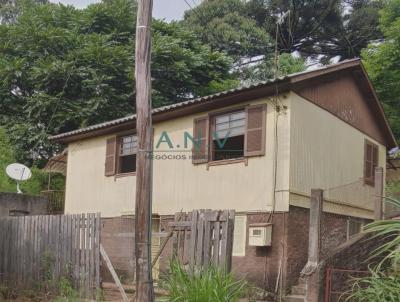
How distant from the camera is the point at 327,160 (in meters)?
14.5

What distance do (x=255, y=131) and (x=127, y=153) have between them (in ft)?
15.0

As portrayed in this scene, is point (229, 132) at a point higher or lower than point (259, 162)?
higher

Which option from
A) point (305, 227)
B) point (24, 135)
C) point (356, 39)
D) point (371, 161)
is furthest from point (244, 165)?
point (356, 39)

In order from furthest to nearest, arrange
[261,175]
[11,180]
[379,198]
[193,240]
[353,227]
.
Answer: [11,180], [353,227], [261,175], [379,198], [193,240]

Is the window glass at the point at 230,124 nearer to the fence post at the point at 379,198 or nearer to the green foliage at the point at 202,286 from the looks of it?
the fence post at the point at 379,198

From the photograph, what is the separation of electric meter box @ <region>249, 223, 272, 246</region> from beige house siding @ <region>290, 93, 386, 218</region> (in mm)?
847

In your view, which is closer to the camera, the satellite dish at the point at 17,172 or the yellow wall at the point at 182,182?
the yellow wall at the point at 182,182

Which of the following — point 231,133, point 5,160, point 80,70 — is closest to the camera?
point 231,133

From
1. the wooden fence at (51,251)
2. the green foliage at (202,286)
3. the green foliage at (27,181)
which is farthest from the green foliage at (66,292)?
the green foliage at (27,181)

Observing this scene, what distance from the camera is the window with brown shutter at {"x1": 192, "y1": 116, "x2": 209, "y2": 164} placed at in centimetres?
1403

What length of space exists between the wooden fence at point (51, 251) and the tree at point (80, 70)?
13.2 metres

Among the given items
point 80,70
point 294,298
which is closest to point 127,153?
point 294,298

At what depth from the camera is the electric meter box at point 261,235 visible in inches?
487

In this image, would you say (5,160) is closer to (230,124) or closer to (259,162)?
(230,124)
